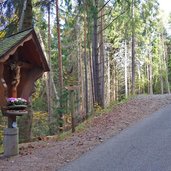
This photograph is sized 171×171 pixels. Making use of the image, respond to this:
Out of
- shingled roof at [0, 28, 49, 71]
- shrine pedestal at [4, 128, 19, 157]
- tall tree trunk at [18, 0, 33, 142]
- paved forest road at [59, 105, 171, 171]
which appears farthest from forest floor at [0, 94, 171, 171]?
shingled roof at [0, 28, 49, 71]

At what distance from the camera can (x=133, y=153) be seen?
7.77 meters

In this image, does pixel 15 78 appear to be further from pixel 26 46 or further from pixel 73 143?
pixel 73 143

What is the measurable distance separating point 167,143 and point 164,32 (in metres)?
55.6

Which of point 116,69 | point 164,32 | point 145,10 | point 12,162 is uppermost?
point 164,32

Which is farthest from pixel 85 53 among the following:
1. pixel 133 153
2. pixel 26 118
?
pixel 133 153

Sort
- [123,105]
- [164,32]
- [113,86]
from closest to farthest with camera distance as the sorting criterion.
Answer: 1. [123,105]
2. [113,86]
3. [164,32]

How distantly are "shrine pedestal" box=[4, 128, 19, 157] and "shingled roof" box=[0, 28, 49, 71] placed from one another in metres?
1.83

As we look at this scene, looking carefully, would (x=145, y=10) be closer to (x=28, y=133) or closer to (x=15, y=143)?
(x=28, y=133)

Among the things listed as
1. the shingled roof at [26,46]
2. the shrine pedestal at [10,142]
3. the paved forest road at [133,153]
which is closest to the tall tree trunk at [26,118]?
the shingled roof at [26,46]

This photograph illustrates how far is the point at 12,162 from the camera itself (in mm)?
8008

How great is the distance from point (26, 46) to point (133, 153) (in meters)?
4.15

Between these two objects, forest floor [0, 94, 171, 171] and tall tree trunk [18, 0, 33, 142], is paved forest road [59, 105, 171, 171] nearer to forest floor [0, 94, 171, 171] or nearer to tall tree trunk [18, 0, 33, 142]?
forest floor [0, 94, 171, 171]

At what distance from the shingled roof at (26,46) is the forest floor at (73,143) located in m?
2.21

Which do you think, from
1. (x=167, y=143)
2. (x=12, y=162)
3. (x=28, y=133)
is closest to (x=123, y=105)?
(x=28, y=133)
